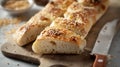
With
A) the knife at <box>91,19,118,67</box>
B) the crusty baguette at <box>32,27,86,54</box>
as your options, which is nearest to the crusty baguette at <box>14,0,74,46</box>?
the crusty baguette at <box>32,27,86,54</box>

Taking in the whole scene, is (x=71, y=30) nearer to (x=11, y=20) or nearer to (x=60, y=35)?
(x=60, y=35)

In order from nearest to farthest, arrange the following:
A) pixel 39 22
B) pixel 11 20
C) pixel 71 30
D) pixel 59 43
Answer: pixel 59 43
pixel 71 30
pixel 39 22
pixel 11 20

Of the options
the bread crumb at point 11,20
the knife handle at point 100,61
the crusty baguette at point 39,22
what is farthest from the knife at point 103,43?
the bread crumb at point 11,20

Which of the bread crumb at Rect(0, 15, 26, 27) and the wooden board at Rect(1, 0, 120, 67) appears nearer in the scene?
the wooden board at Rect(1, 0, 120, 67)

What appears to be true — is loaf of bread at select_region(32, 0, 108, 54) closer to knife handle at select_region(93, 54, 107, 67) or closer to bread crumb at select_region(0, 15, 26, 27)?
knife handle at select_region(93, 54, 107, 67)

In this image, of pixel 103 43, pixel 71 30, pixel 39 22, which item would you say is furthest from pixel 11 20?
pixel 103 43

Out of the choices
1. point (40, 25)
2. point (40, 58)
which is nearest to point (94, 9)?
point (40, 25)
